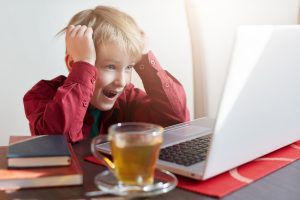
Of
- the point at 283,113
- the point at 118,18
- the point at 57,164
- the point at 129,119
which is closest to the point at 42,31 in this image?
the point at 118,18

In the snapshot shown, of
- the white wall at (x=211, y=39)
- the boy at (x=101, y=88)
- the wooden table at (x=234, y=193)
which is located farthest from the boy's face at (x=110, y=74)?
the wooden table at (x=234, y=193)

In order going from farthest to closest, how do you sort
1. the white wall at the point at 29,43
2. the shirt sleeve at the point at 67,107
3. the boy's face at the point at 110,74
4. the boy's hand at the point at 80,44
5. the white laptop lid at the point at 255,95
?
the white wall at the point at 29,43 → the boy's face at the point at 110,74 → the boy's hand at the point at 80,44 → the shirt sleeve at the point at 67,107 → the white laptop lid at the point at 255,95

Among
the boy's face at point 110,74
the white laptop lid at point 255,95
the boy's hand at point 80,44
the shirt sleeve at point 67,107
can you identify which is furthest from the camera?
the boy's face at point 110,74

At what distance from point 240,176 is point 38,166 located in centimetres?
35

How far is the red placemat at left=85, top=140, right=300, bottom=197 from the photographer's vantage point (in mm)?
687

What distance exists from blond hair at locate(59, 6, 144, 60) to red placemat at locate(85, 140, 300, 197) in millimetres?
526

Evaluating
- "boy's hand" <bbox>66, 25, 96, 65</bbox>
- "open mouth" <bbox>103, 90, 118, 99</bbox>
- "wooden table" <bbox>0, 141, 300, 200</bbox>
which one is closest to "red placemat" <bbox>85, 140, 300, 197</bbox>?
"wooden table" <bbox>0, 141, 300, 200</bbox>

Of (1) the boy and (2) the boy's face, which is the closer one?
(1) the boy

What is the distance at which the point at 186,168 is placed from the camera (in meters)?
0.74

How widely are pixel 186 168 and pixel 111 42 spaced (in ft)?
2.18

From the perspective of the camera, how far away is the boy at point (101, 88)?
1.10 m

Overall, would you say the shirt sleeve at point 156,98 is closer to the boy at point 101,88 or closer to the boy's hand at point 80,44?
the boy at point 101,88

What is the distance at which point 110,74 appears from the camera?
1.33 m

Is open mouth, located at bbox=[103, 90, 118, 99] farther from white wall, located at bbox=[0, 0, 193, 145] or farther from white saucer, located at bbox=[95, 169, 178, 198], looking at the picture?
white saucer, located at bbox=[95, 169, 178, 198]
